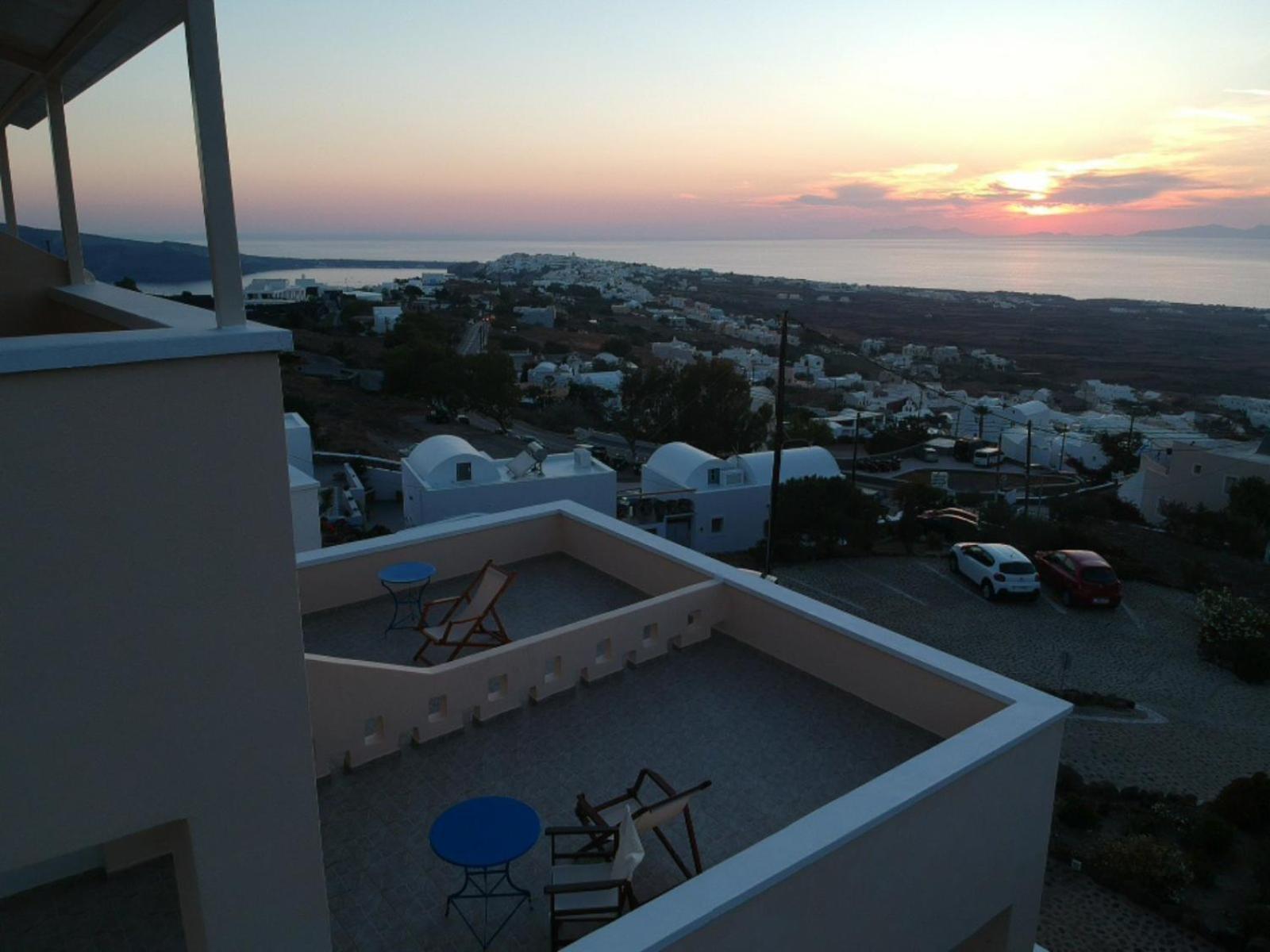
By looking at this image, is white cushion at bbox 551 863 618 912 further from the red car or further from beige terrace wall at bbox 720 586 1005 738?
the red car

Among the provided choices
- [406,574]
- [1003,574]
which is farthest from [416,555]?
[1003,574]

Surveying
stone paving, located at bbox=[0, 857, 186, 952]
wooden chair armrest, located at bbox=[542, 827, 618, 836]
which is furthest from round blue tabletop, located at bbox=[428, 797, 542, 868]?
stone paving, located at bbox=[0, 857, 186, 952]

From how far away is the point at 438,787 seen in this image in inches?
167

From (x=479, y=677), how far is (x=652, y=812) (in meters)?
1.69

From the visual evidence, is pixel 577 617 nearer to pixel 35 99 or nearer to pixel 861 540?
pixel 35 99

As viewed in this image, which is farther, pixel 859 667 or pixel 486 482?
pixel 486 482

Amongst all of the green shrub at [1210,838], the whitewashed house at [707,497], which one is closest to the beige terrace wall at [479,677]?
the green shrub at [1210,838]

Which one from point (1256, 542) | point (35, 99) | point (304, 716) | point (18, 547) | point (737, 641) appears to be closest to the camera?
point (18, 547)

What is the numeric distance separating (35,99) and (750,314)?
112m

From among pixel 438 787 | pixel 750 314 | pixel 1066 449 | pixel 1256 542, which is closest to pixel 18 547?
pixel 438 787

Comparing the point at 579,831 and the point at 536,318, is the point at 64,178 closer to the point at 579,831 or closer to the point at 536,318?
the point at 579,831

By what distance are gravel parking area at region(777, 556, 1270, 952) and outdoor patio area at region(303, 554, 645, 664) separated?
5.97 metres

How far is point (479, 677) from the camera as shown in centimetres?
478

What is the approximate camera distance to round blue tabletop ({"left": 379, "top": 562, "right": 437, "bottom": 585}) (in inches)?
230
